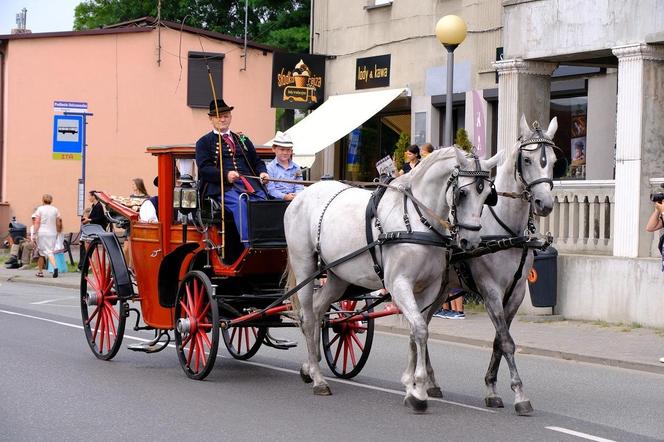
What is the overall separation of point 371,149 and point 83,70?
1292 centimetres

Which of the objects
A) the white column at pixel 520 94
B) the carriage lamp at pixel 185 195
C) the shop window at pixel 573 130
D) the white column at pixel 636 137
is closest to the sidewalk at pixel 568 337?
the white column at pixel 636 137

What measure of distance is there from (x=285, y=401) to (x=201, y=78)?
28.4 meters

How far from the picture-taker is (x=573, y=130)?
22.9 m

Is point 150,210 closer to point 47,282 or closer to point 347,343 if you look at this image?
point 347,343

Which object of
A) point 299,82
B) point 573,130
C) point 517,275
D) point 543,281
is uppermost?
point 299,82

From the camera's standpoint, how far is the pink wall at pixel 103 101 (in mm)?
36312

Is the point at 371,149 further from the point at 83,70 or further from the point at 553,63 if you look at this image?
the point at 83,70

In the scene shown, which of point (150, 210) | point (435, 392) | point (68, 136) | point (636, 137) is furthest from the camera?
point (68, 136)

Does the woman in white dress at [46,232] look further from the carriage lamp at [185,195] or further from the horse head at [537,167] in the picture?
the horse head at [537,167]

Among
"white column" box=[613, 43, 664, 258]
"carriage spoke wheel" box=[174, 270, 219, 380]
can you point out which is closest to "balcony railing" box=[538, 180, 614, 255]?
"white column" box=[613, 43, 664, 258]

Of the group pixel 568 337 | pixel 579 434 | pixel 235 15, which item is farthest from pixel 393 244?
pixel 235 15

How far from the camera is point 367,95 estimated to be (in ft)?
83.6

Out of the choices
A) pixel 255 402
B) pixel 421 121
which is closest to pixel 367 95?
pixel 421 121

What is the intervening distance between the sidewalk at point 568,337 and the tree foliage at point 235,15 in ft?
79.9
